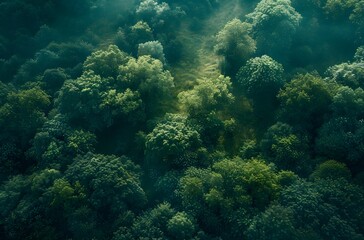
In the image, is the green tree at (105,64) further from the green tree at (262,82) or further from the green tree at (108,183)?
the green tree at (262,82)

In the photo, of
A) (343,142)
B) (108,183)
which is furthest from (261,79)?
(108,183)

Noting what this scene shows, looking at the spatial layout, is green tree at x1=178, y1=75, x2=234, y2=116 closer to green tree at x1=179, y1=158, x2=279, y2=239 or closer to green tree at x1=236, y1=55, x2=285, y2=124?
green tree at x1=236, y1=55, x2=285, y2=124

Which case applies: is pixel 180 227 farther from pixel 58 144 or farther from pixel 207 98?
pixel 58 144

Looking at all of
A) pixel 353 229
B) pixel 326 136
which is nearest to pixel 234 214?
pixel 353 229

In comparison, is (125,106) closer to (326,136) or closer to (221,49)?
(221,49)

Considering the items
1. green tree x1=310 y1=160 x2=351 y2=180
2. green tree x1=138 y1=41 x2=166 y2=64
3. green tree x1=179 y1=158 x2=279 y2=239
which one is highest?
green tree x1=138 y1=41 x2=166 y2=64

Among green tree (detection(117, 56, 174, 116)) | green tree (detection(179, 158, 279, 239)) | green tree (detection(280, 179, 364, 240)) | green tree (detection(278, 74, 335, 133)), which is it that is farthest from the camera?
green tree (detection(117, 56, 174, 116))

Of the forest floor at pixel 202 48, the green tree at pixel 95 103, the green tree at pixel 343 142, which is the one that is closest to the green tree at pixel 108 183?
the green tree at pixel 95 103

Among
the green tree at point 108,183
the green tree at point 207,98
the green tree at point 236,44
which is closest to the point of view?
the green tree at point 108,183

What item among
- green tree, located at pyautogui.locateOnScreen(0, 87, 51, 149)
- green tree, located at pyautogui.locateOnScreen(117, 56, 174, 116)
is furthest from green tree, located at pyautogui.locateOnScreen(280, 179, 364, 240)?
green tree, located at pyautogui.locateOnScreen(0, 87, 51, 149)
